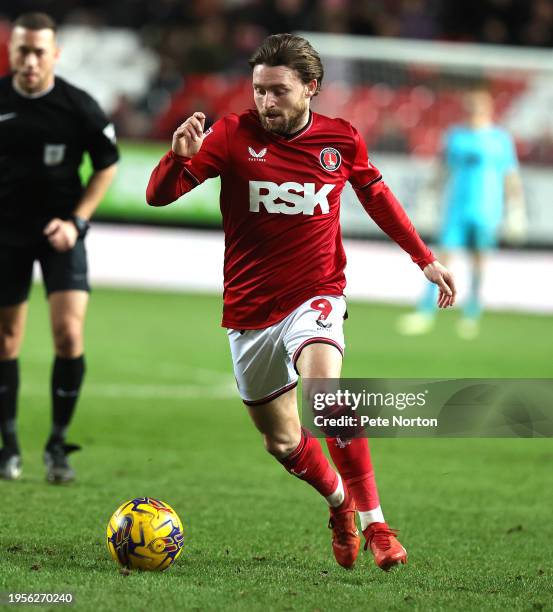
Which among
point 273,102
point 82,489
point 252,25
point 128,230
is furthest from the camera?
point 252,25

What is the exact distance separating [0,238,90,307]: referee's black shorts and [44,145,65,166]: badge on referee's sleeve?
1.36 feet

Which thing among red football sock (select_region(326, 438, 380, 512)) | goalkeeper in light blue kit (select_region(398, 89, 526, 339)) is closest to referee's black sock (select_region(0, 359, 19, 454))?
red football sock (select_region(326, 438, 380, 512))

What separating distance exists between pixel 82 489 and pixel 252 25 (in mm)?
13967

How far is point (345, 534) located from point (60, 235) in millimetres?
2317

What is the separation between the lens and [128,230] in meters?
17.4

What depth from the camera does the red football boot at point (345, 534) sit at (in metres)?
4.91

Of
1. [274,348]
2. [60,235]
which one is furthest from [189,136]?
[60,235]

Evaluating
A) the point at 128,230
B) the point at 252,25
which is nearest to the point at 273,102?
the point at 128,230

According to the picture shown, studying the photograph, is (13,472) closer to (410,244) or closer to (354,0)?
(410,244)

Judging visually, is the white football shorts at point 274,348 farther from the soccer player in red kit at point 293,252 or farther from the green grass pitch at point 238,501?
the green grass pitch at point 238,501

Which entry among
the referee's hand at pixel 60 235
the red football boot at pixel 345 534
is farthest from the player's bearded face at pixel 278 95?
the referee's hand at pixel 60 235

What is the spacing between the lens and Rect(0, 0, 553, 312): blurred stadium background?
56.3ft

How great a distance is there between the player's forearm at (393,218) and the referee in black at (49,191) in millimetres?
1901

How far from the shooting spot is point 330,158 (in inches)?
197
